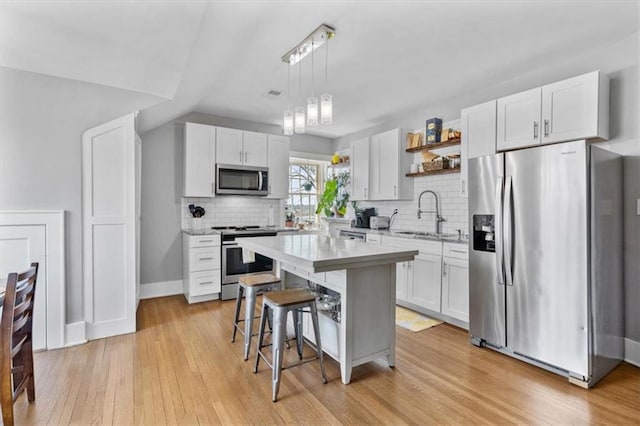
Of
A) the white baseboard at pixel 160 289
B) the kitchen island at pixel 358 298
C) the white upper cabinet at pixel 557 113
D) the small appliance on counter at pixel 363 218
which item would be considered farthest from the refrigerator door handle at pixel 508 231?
the white baseboard at pixel 160 289

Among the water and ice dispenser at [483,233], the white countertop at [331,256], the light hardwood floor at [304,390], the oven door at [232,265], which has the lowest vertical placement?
the light hardwood floor at [304,390]

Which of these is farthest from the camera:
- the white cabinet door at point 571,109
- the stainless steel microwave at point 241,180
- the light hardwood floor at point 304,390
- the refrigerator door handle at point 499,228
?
the stainless steel microwave at point 241,180

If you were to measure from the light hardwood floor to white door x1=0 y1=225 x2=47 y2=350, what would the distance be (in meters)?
0.23

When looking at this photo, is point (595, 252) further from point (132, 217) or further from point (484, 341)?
point (132, 217)

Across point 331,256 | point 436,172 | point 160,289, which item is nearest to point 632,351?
point 436,172

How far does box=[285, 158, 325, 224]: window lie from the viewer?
5922mm

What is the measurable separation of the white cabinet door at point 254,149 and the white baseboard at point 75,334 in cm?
278

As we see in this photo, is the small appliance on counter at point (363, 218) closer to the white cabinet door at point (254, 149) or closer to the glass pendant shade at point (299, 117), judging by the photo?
the white cabinet door at point (254, 149)

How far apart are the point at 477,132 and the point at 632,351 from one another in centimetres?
229

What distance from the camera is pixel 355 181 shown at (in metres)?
5.21

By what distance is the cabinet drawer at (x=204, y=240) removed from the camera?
4121mm

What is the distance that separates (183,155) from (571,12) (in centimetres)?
444

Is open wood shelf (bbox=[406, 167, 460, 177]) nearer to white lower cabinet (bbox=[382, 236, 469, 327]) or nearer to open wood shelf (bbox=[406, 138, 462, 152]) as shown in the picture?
open wood shelf (bbox=[406, 138, 462, 152])

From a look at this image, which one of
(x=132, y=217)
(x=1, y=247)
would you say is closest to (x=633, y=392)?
(x=132, y=217)
